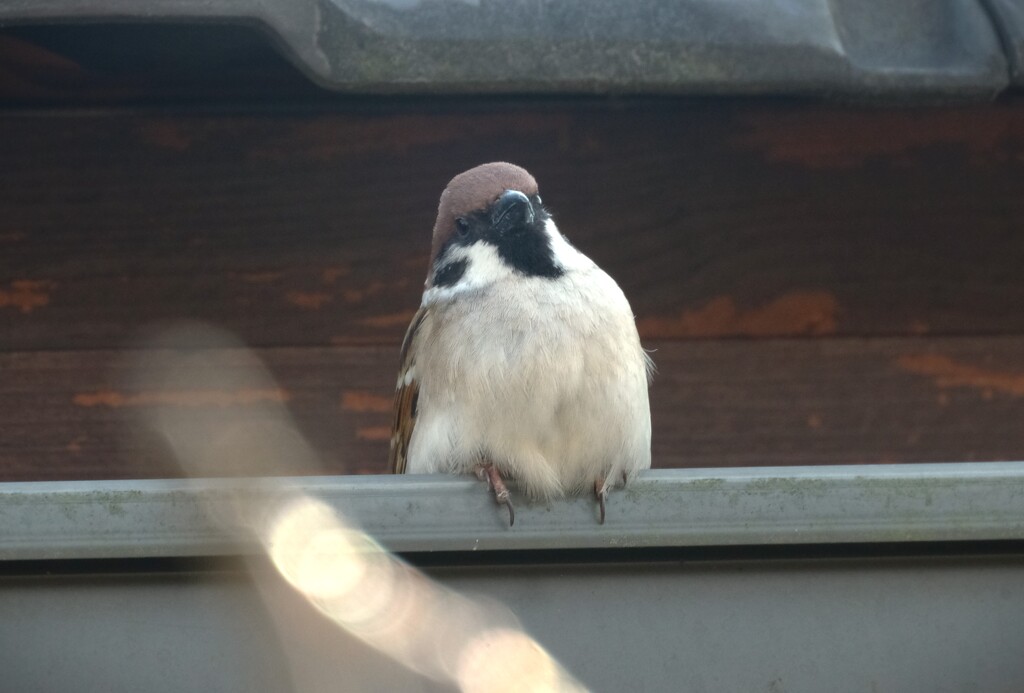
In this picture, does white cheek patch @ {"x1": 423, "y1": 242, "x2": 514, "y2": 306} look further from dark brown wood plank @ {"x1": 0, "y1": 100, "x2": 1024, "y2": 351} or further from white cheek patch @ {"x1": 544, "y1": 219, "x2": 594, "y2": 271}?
dark brown wood plank @ {"x1": 0, "y1": 100, "x2": 1024, "y2": 351}

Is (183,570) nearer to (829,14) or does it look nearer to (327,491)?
(327,491)

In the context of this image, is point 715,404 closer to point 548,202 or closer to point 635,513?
point 548,202

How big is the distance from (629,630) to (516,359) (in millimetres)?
847

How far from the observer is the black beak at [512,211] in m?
2.46

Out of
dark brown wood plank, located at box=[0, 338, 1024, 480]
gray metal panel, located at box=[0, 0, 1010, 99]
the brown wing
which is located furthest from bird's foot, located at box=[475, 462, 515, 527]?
dark brown wood plank, located at box=[0, 338, 1024, 480]

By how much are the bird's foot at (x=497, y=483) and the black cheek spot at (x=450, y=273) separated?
1.77 feet

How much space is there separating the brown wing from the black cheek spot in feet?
0.24

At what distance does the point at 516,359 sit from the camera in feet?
7.33

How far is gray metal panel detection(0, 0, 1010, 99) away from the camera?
1.70m

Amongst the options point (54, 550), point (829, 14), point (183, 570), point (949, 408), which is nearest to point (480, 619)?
point (183, 570)

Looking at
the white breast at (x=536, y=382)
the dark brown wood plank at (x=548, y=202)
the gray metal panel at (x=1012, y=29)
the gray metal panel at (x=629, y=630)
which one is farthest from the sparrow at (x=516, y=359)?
the gray metal panel at (x=1012, y=29)

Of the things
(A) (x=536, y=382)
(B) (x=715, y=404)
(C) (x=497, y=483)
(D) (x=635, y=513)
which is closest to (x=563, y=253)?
→ (A) (x=536, y=382)

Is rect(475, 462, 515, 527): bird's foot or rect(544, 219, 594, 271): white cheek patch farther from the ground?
rect(544, 219, 594, 271): white cheek patch

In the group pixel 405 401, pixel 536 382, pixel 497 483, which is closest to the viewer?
pixel 497 483
